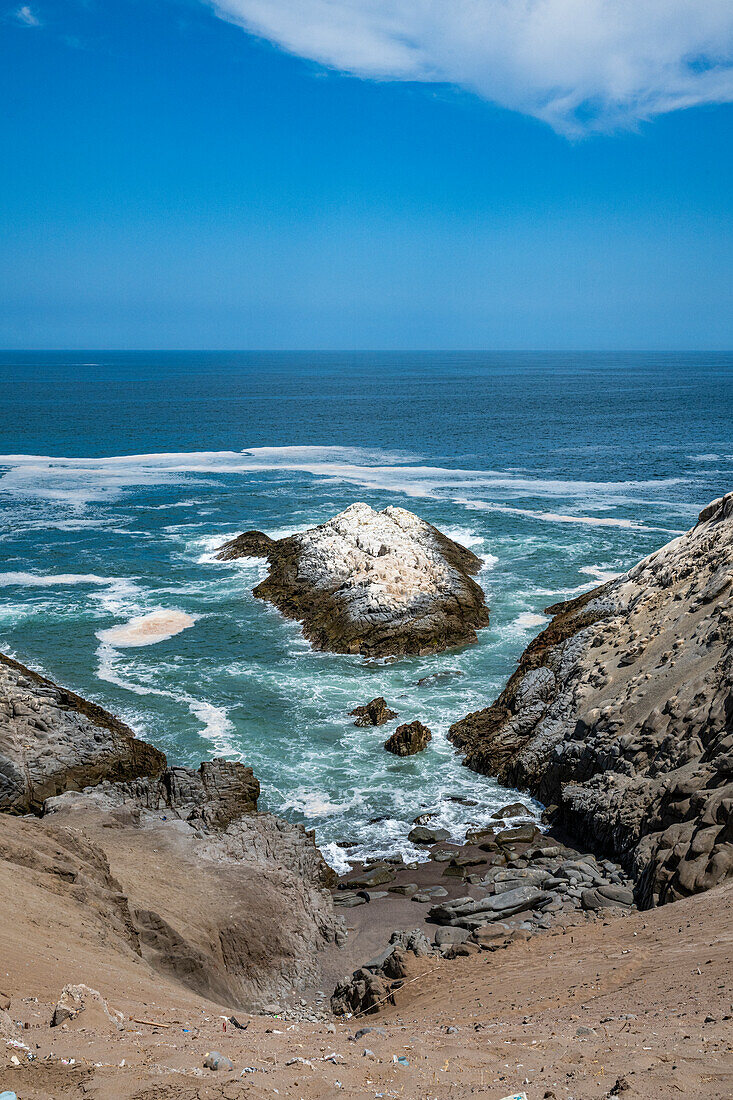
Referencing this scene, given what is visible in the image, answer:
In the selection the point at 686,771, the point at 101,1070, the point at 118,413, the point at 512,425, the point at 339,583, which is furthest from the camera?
the point at 118,413

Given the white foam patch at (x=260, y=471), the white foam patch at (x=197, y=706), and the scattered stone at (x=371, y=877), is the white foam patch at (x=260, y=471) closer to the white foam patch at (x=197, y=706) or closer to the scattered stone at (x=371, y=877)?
the white foam patch at (x=197, y=706)

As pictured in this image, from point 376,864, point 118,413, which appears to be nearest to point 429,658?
point 376,864

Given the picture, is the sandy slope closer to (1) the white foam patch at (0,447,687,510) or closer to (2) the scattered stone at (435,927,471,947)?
(2) the scattered stone at (435,927,471,947)

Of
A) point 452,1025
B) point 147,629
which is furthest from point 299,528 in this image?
point 452,1025

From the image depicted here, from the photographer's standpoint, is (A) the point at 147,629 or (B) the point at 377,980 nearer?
(B) the point at 377,980

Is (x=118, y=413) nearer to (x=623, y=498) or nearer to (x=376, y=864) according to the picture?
(x=623, y=498)

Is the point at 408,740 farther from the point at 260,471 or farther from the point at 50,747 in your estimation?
the point at 260,471

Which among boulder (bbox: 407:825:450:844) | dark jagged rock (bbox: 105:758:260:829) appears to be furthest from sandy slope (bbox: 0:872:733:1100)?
dark jagged rock (bbox: 105:758:260:829)
